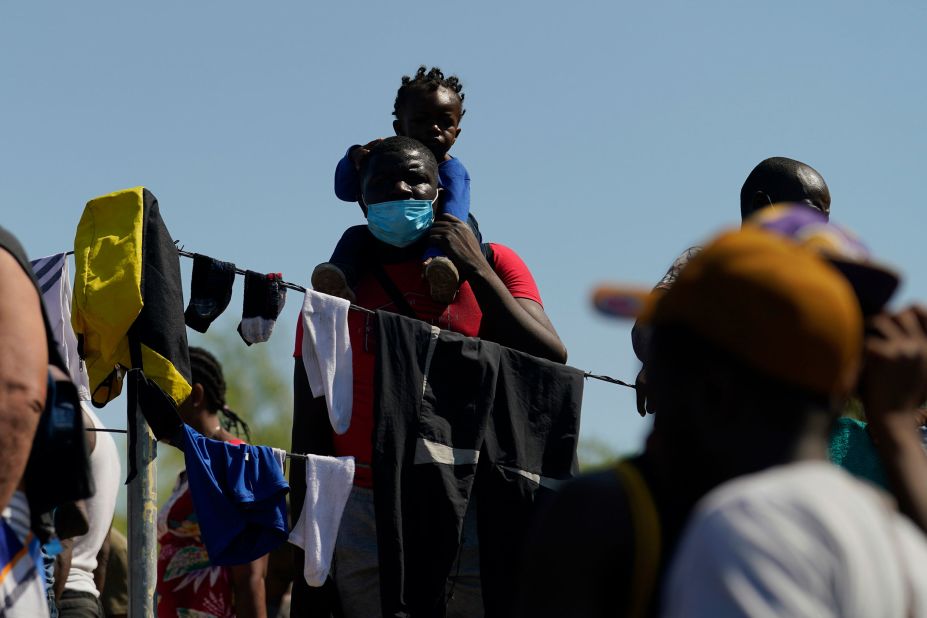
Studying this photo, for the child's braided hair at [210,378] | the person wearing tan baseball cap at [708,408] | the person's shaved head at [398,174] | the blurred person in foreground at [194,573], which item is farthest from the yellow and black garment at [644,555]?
the child's braided hair at [210,378]

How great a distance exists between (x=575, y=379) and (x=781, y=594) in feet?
14.6

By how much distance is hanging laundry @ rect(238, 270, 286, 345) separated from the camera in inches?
224

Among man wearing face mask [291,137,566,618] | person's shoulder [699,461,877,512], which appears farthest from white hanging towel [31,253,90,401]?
person's shoulder [699,461,877,512]

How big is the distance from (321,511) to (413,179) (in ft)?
4.86

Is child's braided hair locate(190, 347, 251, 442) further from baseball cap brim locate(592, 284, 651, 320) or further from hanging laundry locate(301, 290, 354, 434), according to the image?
baseball cap brim locate(592, 284, 651, 320)

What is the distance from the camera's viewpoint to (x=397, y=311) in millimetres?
5879

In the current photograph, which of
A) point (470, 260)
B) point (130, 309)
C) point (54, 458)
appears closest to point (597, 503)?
point (54, 458)

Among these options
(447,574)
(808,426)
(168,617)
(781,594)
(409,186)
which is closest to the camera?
(781,594)

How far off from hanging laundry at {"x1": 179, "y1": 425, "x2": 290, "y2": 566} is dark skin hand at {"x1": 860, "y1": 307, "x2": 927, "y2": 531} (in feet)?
11.1

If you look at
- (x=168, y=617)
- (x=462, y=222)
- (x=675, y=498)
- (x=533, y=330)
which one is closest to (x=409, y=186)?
(x=462, y=222)

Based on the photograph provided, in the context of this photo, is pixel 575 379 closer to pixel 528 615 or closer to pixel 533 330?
pixel 533 330

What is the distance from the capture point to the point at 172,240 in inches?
217

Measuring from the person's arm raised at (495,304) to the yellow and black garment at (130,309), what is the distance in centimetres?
115

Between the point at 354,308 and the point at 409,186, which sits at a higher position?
the point at 409,186
